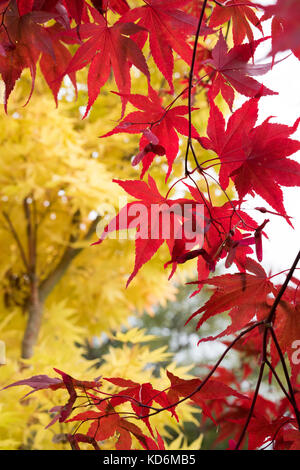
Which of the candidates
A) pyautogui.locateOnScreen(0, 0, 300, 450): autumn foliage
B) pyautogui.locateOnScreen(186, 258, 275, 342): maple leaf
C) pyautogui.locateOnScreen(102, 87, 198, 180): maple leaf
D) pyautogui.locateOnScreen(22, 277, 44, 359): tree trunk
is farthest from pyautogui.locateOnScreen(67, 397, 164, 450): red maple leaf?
pyautogui.locateOnScreen(22, 277, 44, 359): tree trunk

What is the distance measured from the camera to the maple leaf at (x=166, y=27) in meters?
0.40

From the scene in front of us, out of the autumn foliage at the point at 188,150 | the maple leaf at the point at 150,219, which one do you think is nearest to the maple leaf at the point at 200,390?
the autumn foliage at the point at 188,150

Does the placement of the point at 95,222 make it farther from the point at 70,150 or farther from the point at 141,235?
the point at 141,235

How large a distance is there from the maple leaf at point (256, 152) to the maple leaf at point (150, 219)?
0.06m

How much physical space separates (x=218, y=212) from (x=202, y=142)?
0.07 metres

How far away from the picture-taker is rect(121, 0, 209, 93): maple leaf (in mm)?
401

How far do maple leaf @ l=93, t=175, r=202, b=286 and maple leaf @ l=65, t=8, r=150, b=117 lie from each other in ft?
0.31

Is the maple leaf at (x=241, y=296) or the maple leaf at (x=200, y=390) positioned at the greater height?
the maple leaf at (x=241, y=296)

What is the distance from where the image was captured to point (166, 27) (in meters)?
0.41

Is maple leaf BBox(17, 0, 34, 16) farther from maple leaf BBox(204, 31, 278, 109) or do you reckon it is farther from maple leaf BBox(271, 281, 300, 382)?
maple leaf BBox(271, 281, 300, 382)

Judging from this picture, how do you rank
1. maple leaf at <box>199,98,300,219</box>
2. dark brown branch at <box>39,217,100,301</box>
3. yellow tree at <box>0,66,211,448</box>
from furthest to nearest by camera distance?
1. dark brown branch at <box>39,217,100,301</box>
2. yellow tree at <box>0,66,211,448</box>
3. maple leaf at <box>199,98,300,219</box>

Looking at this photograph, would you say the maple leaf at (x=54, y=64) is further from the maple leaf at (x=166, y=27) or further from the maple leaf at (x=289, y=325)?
the maple leaf at (x=289, y=325)

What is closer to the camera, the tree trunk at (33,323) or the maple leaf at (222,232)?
the maple leaf at (222,232)
